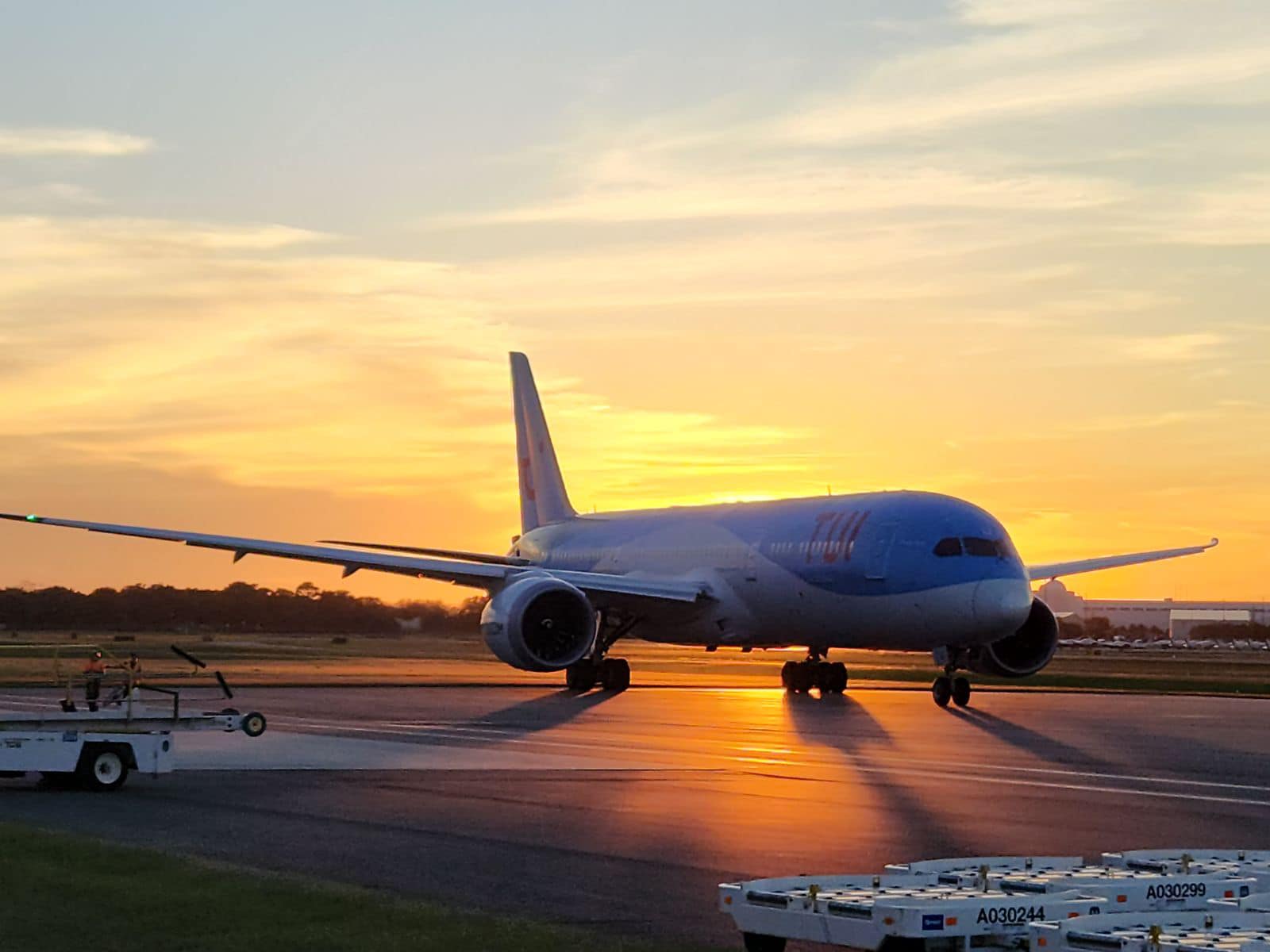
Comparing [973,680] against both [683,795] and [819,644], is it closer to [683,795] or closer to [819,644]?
[819,644]

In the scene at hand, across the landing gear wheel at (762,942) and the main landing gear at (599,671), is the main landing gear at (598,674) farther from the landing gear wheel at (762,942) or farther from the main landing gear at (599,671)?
the landing gear wheel at (762,942)

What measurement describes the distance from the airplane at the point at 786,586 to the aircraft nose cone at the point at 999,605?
3 cm

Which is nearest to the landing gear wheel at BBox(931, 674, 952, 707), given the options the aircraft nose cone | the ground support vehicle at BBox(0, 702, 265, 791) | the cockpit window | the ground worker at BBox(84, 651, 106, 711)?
the aircraft nose cone

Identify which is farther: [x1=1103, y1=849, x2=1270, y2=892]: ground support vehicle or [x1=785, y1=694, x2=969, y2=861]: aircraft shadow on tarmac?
[x1=785, y1=694, x2=969, y2=861]: aircraft shadow on tarmac

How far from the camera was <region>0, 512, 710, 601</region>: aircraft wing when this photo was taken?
39.2 meters

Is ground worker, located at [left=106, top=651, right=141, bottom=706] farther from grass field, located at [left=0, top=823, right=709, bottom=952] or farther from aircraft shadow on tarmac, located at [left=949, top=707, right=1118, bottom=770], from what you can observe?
aircraft shadow on tarmac, located at [left=949, top=707, right=1118, bottom=770]

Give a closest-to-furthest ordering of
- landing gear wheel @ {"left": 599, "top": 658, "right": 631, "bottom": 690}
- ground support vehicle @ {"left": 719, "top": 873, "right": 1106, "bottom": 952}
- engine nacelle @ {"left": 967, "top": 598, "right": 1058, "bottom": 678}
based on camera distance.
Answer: ground support vehicle @ {"left": 719, "top": 873, "right": 1106, "bottom": 952} < engine nacelle @ {"left": 967, "top": 598, "right": 1058, "bottom": 678} < landing gear wheel @ {"left": 599, "top": 658, "right": 631, "bottom": 690}

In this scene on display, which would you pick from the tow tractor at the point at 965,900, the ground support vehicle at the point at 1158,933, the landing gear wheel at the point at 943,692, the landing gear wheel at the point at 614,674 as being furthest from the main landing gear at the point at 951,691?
the ground support vehicle at the point at 1158,933

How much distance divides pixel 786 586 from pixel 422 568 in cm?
829

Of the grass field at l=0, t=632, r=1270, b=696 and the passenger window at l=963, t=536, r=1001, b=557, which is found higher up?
the passenger window at l=963, t=536, r=1001, b=557

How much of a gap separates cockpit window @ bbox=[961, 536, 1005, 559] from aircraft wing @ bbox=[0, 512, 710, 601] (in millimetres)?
8140

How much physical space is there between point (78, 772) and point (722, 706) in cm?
1749

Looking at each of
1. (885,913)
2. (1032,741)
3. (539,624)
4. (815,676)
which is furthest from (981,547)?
(885,913)

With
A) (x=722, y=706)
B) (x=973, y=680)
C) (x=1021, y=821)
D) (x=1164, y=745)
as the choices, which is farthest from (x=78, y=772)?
(x=973, y=680)
